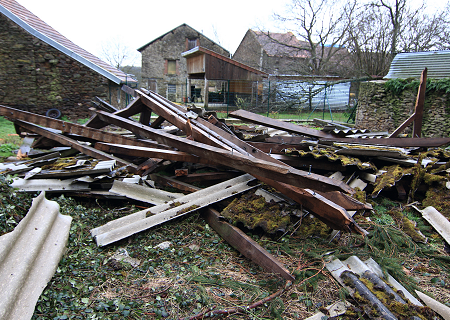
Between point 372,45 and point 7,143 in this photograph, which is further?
point 372,45

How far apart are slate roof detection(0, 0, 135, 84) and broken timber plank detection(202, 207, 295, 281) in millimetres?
11179

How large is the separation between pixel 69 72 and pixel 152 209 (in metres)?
11.5

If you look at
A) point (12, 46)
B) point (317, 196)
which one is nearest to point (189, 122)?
point (317, 196)

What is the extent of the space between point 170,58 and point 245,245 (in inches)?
1294

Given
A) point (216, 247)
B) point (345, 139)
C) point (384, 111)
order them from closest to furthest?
1. point (216, 247)
2. point (345, 139)
3. point (384, 111)

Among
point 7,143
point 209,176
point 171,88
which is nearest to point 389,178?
point 209,176

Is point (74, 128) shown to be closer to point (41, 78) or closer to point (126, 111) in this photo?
point (126, 111)

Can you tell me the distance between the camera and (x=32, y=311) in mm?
1954

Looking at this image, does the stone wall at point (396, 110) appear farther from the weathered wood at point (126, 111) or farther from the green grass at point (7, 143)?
the green grass at point (7, 143)

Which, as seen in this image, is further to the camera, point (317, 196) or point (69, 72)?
point (69, 72)

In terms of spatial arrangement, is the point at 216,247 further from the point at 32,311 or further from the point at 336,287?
the point at 32,311

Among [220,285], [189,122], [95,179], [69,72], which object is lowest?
[220,285]

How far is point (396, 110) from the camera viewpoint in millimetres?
10953

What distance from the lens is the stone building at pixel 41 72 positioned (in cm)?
1151
